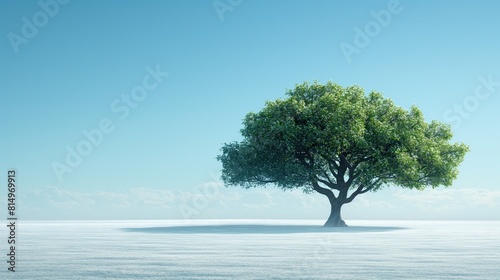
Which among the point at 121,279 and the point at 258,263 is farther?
the point at 258,263

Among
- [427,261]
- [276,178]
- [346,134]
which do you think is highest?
[346,134]

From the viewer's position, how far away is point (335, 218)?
5891cm

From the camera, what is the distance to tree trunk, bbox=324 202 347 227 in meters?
58.2

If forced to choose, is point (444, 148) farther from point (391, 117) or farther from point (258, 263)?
point (258, 263)

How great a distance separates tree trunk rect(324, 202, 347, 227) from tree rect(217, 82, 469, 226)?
0.10 metres

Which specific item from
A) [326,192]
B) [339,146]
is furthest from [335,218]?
[339,146]

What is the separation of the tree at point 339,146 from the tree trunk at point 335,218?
104 millimetres

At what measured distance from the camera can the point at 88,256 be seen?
19.1m

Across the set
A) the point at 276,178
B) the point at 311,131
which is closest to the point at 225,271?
the point at 311,131

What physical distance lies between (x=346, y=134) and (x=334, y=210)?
10.4 metres

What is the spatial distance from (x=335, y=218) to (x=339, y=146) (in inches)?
375

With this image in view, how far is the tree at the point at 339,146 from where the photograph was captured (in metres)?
53.6

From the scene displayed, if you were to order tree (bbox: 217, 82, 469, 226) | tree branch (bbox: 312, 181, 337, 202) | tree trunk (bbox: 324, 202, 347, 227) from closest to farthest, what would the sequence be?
1. tree (bbox: 217, 82, 469, 226)
2. tree trunk (bbox: 324, 202, 347, 227)
3. tree branch (bbox: 312, 181, 337, 202)

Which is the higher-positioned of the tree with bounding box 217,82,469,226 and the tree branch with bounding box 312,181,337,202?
Answer: the tree with bounding box 217,82,469,226
